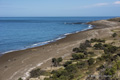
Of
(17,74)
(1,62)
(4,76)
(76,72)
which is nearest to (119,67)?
(76,72)

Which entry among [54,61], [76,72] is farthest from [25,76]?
[76,72]

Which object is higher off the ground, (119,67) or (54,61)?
(119,67)

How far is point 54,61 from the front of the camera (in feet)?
47.6

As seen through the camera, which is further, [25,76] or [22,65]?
[22,65]

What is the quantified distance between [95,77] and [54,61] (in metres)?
6.26

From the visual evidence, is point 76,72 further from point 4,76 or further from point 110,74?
point 4,76

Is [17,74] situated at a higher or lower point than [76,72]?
lower

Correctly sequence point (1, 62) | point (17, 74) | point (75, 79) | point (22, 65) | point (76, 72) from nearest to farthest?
point (75, 79) < point (76, 72) < point (17, 74) < point (22, 65) < point (1, 62)

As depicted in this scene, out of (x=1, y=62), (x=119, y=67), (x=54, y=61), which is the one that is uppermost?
(x=119, y=67)

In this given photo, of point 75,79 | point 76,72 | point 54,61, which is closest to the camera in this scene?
point 75,79

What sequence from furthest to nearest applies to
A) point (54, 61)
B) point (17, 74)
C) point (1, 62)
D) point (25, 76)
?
point (1, 62) → point (54, 61) → point (17, 74) → point (25, 76)

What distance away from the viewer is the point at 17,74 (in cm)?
1340

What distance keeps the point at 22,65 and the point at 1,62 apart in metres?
4.10

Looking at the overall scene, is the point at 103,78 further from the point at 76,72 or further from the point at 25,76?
the point at 25,76
